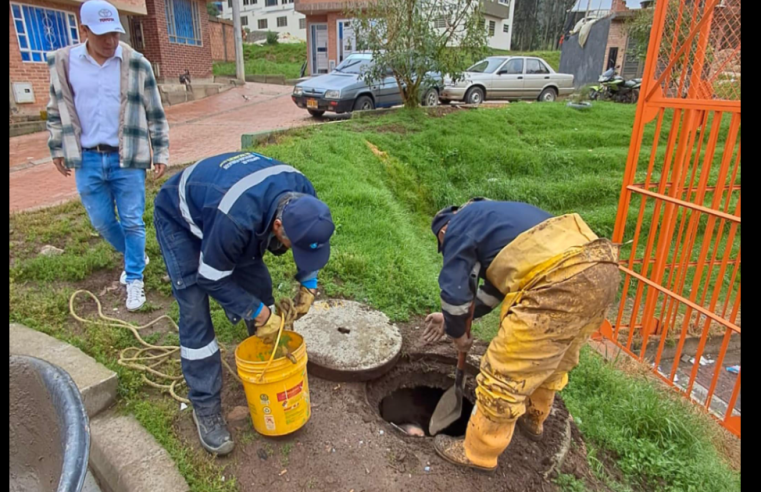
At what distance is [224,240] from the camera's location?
1954 mm

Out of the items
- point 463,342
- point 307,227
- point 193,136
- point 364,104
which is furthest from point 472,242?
point 364,104

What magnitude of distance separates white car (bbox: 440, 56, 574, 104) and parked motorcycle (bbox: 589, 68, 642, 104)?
1573mm

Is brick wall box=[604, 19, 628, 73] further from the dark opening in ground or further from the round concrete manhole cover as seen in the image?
the dark opening in ground

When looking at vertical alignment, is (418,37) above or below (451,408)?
above

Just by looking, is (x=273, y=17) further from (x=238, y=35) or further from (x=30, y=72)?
(x=30, y=72)

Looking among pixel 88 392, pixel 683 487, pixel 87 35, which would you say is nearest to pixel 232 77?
pixel 87 35

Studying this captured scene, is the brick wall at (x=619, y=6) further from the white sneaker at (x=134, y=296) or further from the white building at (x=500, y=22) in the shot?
the white sneaker at (x=134, y=296)

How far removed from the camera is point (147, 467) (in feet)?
7.16

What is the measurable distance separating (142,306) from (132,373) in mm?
763

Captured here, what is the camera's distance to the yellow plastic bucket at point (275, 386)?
2127 millimetres

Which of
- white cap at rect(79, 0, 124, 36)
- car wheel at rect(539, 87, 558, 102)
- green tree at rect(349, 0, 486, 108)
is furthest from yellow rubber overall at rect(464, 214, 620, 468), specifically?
car wheel at rect(539, 87, 558, 102)

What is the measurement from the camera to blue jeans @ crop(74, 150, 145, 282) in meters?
3.14

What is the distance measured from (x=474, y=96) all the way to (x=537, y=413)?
36.7 feet
